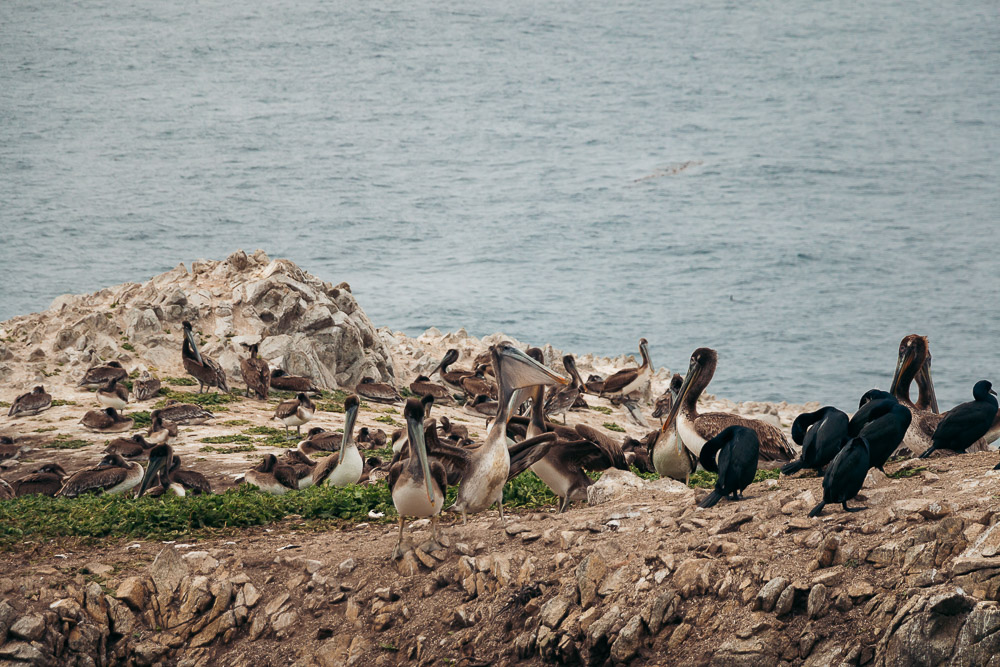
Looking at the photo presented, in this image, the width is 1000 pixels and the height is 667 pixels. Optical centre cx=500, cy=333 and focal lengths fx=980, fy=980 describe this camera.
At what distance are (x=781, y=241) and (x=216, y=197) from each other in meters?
41.7

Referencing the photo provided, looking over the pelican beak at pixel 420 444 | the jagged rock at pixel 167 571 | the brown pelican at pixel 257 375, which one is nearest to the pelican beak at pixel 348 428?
the jagged rock at pixel 167 571

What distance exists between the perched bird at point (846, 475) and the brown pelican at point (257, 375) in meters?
15.7

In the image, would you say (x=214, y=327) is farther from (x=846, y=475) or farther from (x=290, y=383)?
(x=846, y=475)

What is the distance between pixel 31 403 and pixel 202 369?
3606 mm

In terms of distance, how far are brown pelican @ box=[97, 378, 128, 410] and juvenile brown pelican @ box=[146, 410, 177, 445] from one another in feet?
5.84

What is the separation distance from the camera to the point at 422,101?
307ft

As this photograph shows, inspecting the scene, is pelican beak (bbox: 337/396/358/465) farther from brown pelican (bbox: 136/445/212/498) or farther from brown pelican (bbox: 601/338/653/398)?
brown pelican (bbox: 601/338/653/398)

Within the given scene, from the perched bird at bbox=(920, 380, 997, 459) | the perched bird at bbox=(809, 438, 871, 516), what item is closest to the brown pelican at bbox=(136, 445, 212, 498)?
the perched bird at bbox=(809, 438, 871, 516)

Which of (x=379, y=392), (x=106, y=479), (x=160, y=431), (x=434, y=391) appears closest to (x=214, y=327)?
(x=379, y=392)

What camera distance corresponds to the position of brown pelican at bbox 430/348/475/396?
24.8 m

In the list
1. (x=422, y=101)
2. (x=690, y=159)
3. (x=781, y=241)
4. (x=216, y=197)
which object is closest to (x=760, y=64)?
(x=690, y=159)

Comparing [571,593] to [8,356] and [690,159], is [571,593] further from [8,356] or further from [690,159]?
[690,159]

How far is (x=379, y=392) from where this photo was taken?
944 inches

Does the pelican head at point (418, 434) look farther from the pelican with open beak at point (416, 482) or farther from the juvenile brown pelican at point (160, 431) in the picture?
the juvenile brown pelican at point (160, 431)
